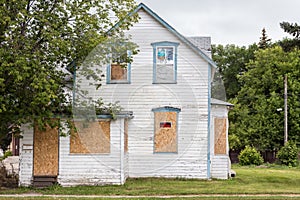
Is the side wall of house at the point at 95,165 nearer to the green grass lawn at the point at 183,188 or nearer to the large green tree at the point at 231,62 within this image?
the green grass lawn at the point at 183,188

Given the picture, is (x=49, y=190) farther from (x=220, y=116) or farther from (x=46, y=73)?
(x=220, y=116)

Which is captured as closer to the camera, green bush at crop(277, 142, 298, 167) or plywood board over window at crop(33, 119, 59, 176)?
plywood board over window at crop(33, 119, 59, 176)

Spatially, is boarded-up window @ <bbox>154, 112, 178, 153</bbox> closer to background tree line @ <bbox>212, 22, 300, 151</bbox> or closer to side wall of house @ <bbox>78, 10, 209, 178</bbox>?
side wall of house @ <bbox>78, 10, 209, 178</bbox>

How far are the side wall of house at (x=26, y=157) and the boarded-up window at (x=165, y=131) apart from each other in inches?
180

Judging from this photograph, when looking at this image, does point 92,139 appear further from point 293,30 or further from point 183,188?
point 293,30

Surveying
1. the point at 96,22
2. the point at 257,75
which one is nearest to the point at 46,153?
the point at 96,22

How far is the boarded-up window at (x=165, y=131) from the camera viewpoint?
19906 mm

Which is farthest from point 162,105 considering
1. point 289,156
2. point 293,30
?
point 293,30

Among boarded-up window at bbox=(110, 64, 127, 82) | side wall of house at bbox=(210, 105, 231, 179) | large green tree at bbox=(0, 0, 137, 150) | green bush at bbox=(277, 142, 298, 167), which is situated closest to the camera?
large green tree at bbox=(0, 0, 137, 150)

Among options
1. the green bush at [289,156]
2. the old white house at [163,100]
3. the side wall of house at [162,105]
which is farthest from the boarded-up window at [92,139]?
the green bush at [289,156]

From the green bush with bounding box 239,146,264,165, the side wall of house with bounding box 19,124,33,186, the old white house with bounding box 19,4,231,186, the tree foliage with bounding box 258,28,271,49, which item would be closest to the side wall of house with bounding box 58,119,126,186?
the side wall of house with bounding box 19,124,33,186

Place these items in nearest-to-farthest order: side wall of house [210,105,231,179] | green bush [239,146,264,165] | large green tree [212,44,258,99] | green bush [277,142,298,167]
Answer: side wall of house [210,105,231,179], green bush [239,146,264,165], green bush [277,142,298,167], large green tree [212,44,258,99]

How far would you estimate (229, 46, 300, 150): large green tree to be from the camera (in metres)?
43.3

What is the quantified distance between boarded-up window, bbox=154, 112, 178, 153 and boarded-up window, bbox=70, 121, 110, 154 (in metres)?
2.33
